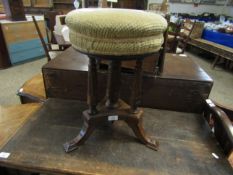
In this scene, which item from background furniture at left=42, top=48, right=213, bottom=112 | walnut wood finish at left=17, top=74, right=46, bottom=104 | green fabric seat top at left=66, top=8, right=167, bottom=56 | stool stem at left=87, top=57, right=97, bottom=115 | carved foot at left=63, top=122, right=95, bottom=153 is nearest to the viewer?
green fabric seat top at left=66, top=8, right=167, bottom=56

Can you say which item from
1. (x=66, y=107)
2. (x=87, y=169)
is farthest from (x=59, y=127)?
(x=87, y=169)

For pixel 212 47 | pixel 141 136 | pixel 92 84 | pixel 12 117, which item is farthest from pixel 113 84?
pixel 212 47

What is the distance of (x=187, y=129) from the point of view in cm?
97

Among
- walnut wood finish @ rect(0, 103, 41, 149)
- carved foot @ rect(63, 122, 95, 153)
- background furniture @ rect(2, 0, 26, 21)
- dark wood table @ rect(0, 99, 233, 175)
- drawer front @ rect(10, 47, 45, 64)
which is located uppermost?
background furniture @ rect(2, 0, 26, 21)

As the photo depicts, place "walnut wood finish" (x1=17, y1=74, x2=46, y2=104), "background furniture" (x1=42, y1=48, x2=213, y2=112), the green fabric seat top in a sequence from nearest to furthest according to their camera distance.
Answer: the green fabric seat top
"background furniture" (x1=42, y1=48, x2=213, y2=112)
"walnut wood finish" (x1=17, y1=74, x2=46, y2=104)

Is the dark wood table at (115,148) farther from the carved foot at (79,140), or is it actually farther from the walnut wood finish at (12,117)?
the walnut wood finish at (12,117)

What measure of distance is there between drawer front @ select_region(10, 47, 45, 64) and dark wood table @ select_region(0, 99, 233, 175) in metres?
2.34

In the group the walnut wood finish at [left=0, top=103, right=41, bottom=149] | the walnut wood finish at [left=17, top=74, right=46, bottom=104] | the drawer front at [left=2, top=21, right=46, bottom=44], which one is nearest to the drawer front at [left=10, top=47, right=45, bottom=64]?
the drawer front at [left=2, top=21, right=46, bottom=44]

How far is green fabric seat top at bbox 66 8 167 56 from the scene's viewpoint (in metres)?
0.55

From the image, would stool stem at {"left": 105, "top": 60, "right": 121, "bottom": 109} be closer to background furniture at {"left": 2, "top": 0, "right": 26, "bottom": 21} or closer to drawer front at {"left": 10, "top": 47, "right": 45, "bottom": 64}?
drawer front at {"left": 10, "top": 47, "right": 45, "bottom": 64}

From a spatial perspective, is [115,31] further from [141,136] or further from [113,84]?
[141,136]

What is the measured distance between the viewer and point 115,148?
0.84 meters

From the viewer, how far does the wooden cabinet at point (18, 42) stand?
278 cm

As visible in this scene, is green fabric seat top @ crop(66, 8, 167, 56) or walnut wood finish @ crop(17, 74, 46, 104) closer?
green fabric seat top @ crop(66, 8, 167, 56)
